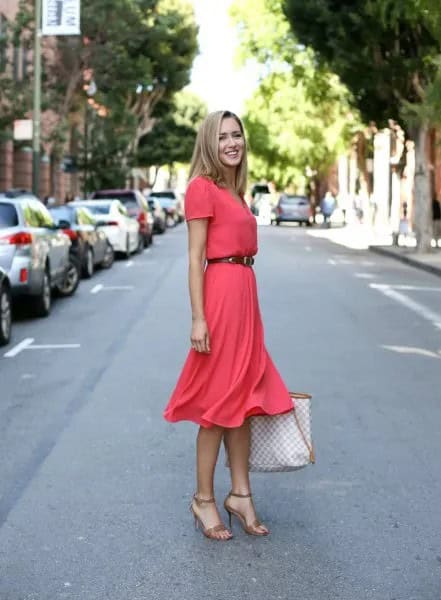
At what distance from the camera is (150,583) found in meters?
4.76

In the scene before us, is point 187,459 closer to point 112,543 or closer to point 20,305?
point 112,543

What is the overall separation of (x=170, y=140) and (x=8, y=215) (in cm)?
6084

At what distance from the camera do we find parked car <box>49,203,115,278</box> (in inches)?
844

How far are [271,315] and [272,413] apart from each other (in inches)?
411

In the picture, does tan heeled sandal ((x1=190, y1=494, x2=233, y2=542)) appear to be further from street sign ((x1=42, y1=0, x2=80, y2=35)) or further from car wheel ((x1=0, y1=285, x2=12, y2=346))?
street sign ((x1=42, y1=0, x2=80, y2=35))

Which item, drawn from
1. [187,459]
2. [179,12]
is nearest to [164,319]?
[187,459]

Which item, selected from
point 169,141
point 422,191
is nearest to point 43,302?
point 422,191

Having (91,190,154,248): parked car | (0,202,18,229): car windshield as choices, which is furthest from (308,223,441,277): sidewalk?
(0,202,18,229): car windshield

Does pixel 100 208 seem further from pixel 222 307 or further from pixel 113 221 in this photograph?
pixel 222 307

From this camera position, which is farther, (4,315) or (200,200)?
(4,315)

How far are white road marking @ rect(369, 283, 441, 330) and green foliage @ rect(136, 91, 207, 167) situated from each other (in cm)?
5331

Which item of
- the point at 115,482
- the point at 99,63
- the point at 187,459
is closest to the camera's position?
the point at 115,482

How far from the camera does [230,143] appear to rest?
208 inches

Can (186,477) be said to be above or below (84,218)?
below
